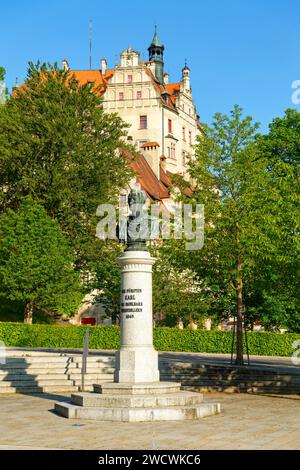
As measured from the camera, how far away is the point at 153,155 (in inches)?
3189

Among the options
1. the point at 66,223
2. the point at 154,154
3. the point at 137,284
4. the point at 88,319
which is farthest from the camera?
the point at 154,154

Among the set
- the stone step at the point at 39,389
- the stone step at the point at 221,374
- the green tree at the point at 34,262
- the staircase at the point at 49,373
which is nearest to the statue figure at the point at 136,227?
the stone step at the point at 39,389

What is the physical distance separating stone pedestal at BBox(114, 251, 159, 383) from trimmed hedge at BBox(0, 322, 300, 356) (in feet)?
85.9

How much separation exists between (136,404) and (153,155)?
66978 millimetres

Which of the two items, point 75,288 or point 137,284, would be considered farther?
point 75,288

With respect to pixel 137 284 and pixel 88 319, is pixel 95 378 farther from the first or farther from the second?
pixel 88 319

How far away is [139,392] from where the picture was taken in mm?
16125

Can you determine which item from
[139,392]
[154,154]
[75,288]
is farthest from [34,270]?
[154,154]

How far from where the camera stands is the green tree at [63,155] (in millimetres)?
48219

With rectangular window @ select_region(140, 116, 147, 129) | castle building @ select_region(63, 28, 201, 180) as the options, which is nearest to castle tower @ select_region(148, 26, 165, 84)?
castle building @ select_region(63, 28, 201, 180)

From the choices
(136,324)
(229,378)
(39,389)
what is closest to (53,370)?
(39,389)

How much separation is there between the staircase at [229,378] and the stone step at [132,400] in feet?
24.7
